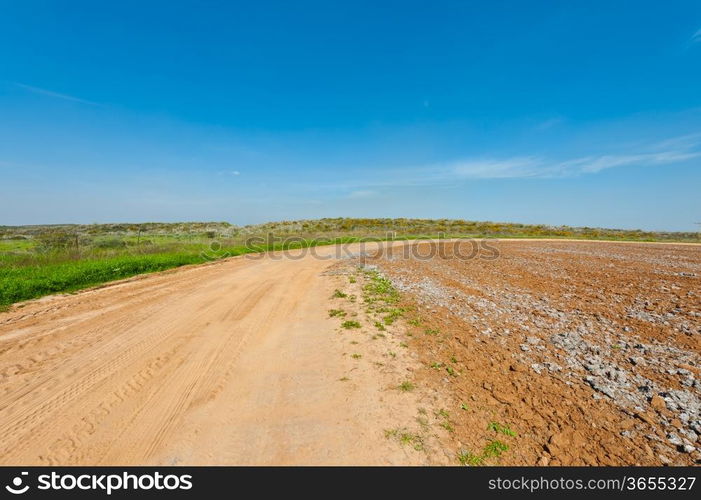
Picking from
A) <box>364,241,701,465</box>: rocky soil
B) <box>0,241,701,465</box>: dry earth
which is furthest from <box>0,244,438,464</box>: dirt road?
<box>364,241,701,465</box>: rocky soil

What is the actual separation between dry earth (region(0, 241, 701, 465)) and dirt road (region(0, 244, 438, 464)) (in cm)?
3

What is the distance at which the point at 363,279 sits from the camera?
1328cm

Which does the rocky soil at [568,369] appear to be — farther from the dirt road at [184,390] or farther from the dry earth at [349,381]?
the dirt road at [184,390]

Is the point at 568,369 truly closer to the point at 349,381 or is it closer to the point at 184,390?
the point at 349,381

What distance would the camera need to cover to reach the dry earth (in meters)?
3.50

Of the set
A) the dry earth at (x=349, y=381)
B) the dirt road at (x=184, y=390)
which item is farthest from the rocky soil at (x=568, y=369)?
the dirt road at (x=184, y=390)

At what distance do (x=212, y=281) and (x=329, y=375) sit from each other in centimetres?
976

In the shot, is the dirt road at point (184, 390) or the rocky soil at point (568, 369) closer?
the dirt road at point (184, 390)

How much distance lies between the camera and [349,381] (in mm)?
4934

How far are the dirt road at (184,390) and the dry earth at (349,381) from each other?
29 mm

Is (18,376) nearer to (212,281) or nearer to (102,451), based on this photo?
(102,451)

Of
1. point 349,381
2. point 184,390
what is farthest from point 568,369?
point 184,390

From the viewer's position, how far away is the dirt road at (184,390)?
11.4 feet
